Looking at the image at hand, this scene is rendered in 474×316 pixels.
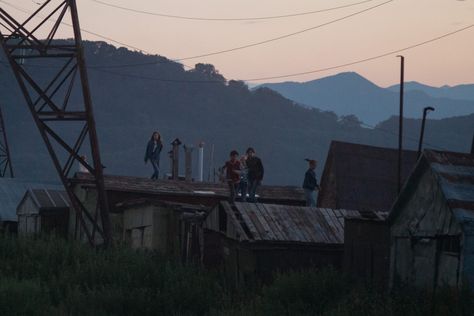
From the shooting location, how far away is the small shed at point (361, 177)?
112ft

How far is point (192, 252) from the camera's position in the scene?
30.9m

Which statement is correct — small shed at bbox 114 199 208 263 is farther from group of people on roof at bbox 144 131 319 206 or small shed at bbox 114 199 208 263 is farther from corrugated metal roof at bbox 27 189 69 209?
corrugated metal roof at bbox 27 189 69 209

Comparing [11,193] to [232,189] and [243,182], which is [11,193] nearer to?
[243,182]

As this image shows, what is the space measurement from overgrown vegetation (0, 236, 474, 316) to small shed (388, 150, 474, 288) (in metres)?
0.63

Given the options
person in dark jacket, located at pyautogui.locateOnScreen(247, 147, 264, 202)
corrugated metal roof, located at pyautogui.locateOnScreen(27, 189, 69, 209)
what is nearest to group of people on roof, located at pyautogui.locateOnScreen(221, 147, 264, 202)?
person in dark jacket, located at pyautogui.locateOnScreen(247, 147, 264, 202)

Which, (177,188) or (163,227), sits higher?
(177,188)

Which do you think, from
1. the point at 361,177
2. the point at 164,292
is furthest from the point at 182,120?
the point at 164,292

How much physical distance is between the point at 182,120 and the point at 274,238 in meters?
138

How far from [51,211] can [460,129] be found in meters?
80.0

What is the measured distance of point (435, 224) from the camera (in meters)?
21.7

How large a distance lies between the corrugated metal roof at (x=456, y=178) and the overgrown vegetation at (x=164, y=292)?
1799mm

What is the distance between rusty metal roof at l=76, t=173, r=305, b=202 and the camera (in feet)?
120

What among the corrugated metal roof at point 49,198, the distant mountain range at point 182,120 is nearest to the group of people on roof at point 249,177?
the corrugated metal roof at point 49,198

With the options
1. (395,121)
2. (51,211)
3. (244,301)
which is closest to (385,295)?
(244,301)
